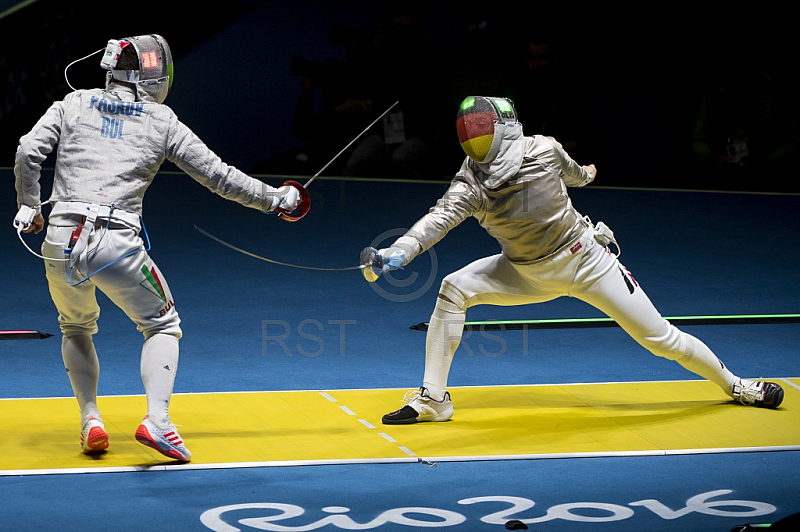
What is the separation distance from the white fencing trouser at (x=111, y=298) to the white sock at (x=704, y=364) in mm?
2062

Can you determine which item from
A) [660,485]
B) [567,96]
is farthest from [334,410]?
[567,96]

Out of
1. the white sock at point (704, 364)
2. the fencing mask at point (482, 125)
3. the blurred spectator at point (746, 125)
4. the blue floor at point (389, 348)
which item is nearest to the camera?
the blue floor at point (389, 348)

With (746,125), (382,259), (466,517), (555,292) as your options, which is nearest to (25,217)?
(382,259)

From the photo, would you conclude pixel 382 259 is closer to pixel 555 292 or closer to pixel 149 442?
pixel 555 292

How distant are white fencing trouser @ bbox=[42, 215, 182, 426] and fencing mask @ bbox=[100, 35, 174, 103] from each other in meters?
0.51

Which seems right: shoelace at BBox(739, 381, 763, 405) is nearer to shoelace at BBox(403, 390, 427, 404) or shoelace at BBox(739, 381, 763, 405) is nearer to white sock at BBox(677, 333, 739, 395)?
white sock at BBox(677, 333, 739, 395)

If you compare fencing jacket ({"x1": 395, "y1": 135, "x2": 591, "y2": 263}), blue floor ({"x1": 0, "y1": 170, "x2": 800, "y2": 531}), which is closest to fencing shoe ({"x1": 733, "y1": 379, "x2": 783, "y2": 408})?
blue floor ({"x1": 0, "y1": 170, "x2": 800, "y2": 531})

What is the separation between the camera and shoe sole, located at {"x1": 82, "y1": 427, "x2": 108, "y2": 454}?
4.36 metres

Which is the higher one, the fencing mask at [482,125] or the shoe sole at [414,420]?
the fencing mask at [482,125]

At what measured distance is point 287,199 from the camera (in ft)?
14.4

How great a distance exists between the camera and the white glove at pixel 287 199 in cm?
438

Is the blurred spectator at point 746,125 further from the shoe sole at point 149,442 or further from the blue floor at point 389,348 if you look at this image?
the shoe sole at point 149,442

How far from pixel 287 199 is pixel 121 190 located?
58cm

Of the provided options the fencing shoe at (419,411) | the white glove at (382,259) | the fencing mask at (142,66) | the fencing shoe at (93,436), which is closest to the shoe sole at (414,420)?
the fencing shoe at (419,411)
